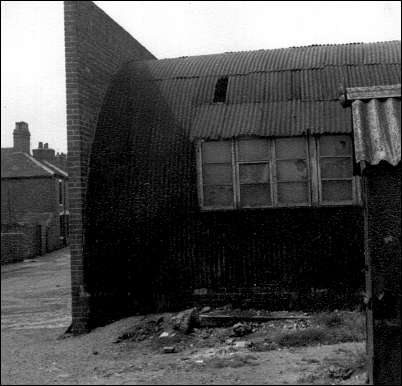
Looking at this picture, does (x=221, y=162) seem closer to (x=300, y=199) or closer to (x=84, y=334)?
(x=300, y=199)

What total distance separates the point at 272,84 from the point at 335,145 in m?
1.82

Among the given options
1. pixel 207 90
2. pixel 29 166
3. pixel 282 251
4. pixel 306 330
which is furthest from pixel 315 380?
pixel 29 166

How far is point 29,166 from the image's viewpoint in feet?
104

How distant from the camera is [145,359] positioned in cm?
781

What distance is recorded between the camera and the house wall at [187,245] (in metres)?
9.82

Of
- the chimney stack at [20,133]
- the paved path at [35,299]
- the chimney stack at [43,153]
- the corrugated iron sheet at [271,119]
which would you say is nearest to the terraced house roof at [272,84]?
the corrugated iron sheet at [271,119]

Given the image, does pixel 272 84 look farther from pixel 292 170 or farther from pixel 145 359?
pixel 145 359

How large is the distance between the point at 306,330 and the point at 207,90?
4.93 meters

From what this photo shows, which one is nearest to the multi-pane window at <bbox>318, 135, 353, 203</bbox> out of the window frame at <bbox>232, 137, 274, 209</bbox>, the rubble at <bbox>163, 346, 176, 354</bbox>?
the window frame at <bbox>232, 137, 274, 209</bbox>

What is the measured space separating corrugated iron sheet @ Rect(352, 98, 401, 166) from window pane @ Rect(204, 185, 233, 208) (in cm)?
437

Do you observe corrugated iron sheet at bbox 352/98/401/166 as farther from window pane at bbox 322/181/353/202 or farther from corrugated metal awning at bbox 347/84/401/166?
window pane at bbox 322/181/353/202

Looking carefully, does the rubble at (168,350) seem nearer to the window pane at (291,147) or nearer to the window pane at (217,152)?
the window pane at (217,152)

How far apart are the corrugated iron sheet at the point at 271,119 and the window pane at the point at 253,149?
173mm

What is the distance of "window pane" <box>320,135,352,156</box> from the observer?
9.77 meters
